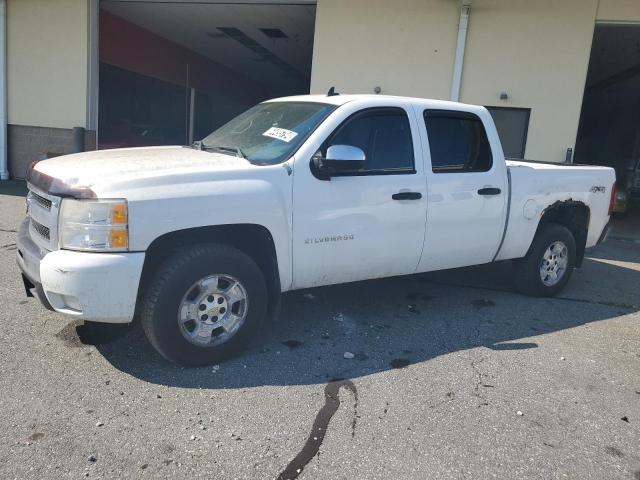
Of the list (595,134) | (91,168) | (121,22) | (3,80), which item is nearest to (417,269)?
(91,168)

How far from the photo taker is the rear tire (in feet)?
18.6

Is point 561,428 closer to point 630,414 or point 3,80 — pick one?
point 630,414

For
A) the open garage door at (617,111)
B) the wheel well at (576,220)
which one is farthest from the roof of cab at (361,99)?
the open garage door at (617,111)

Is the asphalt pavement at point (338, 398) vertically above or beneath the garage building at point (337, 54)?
beneath

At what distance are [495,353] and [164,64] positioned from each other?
1590 cm

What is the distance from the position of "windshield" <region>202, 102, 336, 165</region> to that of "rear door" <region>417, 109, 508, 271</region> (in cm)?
104

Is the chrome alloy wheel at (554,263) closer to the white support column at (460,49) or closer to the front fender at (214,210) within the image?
the front fender at (214,210)

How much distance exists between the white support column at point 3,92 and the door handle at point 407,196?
11.7 metres

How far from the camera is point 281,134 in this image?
14.1 ft

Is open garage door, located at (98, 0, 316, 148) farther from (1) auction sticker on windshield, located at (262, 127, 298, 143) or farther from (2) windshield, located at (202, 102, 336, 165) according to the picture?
(1) auction sticker on windshield, located at (262, 127, 298, 143)

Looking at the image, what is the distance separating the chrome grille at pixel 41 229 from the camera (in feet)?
11.6

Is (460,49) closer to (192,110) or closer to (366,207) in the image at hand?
(366,207)

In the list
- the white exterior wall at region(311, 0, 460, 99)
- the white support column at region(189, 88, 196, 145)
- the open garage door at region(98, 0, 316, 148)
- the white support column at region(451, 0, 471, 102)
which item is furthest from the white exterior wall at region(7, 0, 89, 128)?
the white support column at region(451, 0, 471, 102)

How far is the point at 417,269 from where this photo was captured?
482 cm
